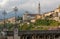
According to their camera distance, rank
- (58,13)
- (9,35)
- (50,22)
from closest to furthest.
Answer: (9,35) < (50,22) < (58,13)

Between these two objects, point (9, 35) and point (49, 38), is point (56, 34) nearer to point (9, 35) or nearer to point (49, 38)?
point (49, 38)

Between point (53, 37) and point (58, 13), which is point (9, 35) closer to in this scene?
point (53, 37)

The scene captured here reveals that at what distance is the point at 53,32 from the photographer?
117ft

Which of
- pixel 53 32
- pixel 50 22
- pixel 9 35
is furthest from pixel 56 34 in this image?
pixel 50 22

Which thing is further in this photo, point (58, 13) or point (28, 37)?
point (58, 13)

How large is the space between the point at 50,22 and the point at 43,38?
3276 centimetres

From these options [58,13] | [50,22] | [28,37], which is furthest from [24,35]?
[58,13]

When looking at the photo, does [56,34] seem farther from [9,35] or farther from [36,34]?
[9,35]

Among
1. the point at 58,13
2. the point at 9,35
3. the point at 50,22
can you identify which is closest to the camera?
the point at 9,35

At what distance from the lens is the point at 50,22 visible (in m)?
68.2

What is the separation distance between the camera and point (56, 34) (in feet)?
116

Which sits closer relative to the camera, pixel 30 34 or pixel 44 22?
pixel 30 34

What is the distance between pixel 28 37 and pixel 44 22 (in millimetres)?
34707

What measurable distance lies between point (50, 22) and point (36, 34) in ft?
109
